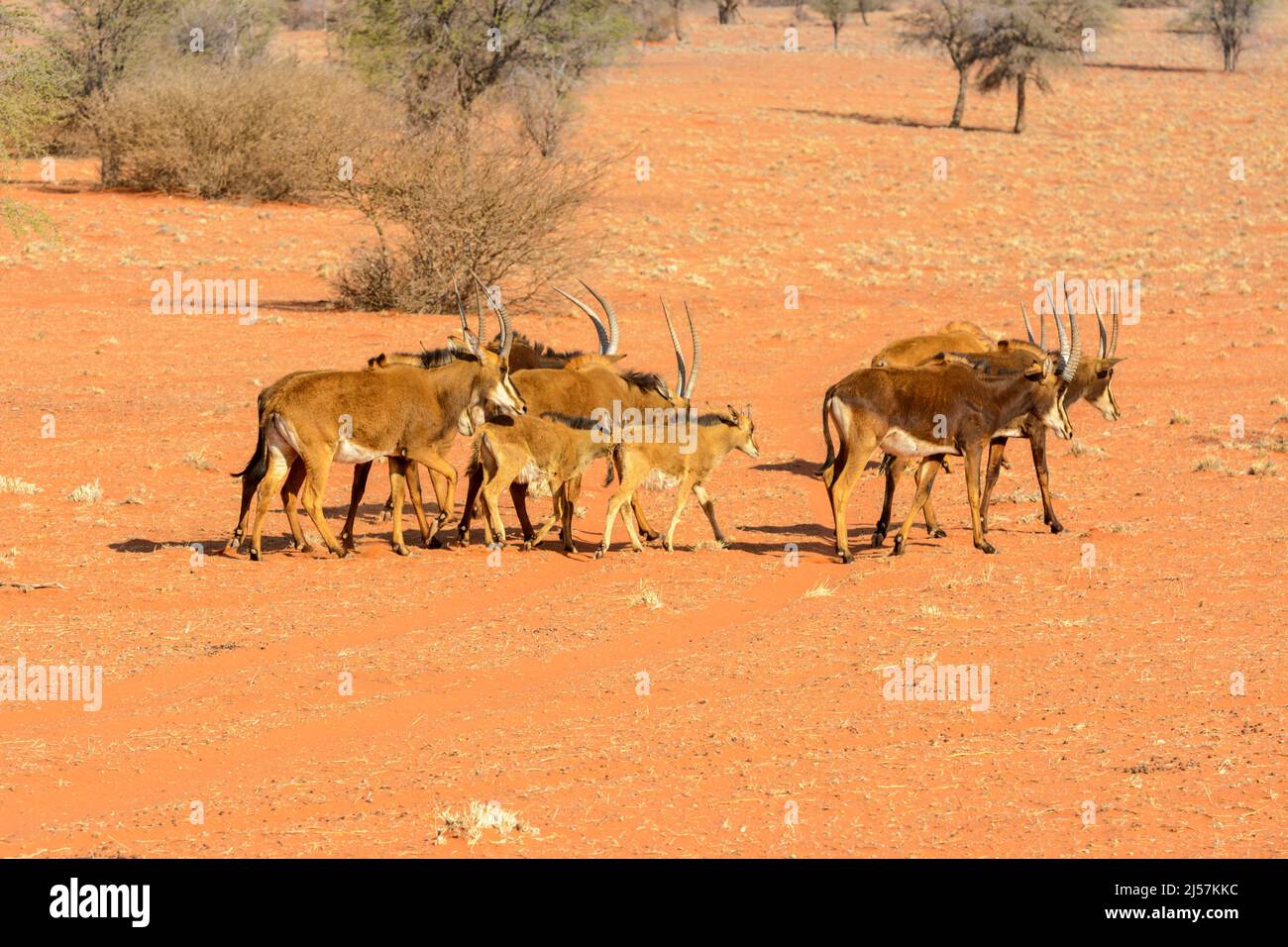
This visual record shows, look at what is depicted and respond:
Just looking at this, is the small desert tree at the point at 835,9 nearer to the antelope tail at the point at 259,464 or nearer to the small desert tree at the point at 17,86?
the small desert tree at the point at 17,86

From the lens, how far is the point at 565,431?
13062 mm

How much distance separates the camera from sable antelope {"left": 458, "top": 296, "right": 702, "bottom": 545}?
44.3ft

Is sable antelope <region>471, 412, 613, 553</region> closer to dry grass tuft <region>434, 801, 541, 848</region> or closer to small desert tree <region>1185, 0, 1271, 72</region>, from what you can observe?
dry grass tuft <region>434, 801, 541, 848</region>

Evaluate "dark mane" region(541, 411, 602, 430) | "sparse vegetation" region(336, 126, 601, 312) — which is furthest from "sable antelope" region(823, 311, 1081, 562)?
"sparse vegetation" region(336, 126, 601, 312)

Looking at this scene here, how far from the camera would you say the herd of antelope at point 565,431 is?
1260 cm

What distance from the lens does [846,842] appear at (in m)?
7.20

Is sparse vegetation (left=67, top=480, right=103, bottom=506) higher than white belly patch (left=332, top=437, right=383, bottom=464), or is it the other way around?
white belly patch (left=332, top=437, right=383, bottom=464)

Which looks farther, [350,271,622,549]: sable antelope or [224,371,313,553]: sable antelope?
[350,271,622,549]: sable antelope

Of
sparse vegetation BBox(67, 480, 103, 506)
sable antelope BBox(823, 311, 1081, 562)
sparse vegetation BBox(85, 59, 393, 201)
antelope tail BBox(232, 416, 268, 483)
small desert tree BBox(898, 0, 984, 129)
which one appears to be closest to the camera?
antelope tail BBox(232, 416, 268, 483)

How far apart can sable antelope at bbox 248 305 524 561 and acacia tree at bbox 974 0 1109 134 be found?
50.8 meters

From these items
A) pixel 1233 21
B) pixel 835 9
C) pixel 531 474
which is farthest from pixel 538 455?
pixel 835 9

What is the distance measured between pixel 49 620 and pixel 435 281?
1732 centimetres
